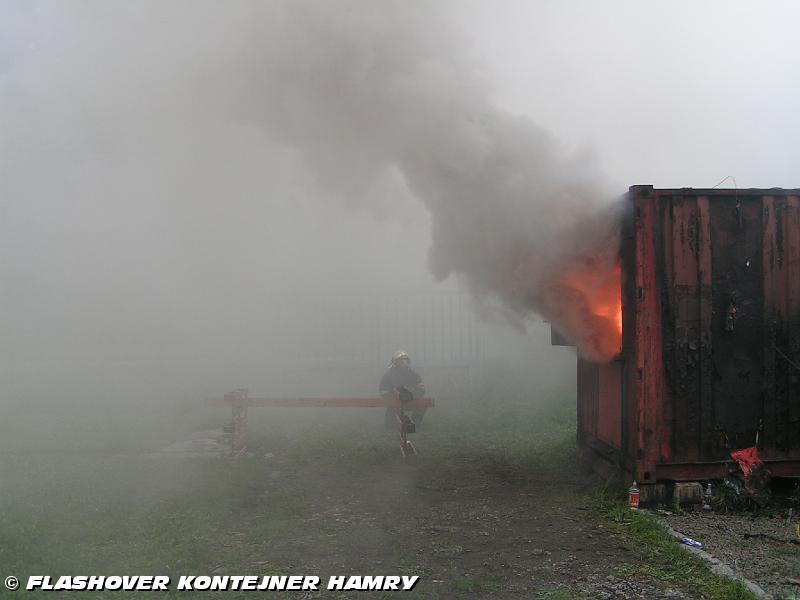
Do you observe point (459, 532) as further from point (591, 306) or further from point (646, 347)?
point (591, 306)

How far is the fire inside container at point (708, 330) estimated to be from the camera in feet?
18.4

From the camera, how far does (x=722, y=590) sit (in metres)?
3.87

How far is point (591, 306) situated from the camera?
20.5 feet

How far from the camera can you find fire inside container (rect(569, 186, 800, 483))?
18.4 ft

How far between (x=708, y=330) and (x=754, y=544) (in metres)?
1.84

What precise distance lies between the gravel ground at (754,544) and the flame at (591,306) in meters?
1.63

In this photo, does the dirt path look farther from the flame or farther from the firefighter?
the firefighter

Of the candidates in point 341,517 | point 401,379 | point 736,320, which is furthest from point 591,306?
point 401,379

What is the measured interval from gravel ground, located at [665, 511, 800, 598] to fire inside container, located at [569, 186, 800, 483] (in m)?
0.48

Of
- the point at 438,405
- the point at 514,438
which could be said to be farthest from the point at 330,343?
the point at 514,438

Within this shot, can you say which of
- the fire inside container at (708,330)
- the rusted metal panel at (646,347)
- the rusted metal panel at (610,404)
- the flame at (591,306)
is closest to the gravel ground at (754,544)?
the fire inside container at (708,330)

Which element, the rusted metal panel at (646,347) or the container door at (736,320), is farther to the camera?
the container door at (736,320)

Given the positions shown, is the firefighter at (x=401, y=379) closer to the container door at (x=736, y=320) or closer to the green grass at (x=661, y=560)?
the green grass at (x=661, y=560)

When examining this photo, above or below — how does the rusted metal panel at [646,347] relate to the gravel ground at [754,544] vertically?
above
